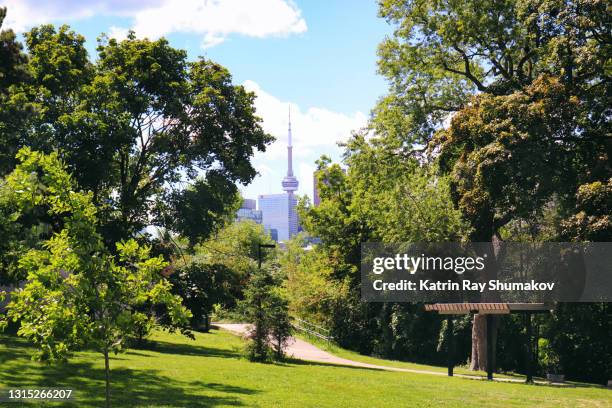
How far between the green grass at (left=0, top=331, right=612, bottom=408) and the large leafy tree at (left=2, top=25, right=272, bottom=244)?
8686mm

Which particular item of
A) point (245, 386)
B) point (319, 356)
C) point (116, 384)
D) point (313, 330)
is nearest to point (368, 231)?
point (313, 330)

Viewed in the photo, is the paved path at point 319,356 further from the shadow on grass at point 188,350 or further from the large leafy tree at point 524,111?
the large leafy tree at point 524,111

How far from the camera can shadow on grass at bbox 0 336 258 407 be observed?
16.2 m

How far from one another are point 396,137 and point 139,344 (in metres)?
16.8

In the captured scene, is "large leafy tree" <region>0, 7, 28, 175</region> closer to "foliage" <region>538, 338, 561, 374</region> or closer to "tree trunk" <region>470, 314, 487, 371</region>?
"tree trunk" <region>470, 314, 487, 371</region>

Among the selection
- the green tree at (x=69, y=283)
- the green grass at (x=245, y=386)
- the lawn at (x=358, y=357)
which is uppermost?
the green tree at (x=69, y=283)

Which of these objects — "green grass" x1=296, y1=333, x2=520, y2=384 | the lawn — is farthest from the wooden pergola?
"green grass" x1=296, y1=333, x2=520, y2=384

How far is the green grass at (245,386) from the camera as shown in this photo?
17.1 meters

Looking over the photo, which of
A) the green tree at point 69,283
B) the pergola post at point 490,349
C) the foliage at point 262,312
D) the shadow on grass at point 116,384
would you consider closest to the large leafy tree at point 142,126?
the foliage at point 262,312

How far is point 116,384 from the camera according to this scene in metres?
18.4

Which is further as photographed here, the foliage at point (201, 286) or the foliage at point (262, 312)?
the foliage at point (201, 286)

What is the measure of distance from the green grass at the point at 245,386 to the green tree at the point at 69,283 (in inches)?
175

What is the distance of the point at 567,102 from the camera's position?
2769cm

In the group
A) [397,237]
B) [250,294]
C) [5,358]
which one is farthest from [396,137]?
[5,358]
